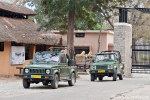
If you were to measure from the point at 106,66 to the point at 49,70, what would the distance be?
837cm

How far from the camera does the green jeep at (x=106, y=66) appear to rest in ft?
95.3

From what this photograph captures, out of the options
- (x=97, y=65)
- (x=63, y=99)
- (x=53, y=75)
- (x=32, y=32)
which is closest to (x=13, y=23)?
(x=32, y=32)

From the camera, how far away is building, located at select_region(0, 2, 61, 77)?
3128 cm

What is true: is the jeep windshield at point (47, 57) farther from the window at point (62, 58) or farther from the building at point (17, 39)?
the building at point (17, 39)

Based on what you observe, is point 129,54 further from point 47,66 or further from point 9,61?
point 47,66

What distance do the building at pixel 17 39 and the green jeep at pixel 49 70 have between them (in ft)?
24.4

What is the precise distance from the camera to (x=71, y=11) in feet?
107

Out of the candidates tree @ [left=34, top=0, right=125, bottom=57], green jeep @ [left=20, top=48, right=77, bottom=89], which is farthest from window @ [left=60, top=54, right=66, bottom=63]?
tree @ [left=34, top=0, right=125, bottom=57]

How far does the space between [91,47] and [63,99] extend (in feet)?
126

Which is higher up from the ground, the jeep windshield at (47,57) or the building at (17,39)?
the building at (17,39)

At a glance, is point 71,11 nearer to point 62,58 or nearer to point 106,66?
point 106,66

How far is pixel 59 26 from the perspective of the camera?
35.4 metres

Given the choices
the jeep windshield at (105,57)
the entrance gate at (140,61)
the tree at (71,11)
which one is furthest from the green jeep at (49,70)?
the entrance gate at (140,61)

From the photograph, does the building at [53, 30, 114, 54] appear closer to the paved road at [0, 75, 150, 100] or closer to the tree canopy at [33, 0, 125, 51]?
the tree canopy at [33, 0, 125, 51]
